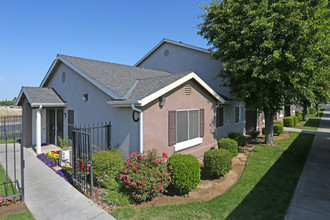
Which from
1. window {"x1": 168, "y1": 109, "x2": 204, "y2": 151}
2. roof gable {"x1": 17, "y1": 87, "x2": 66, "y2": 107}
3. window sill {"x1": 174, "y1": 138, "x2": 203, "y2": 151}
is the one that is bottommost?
window sill {"x1": 174, "y1": 138, "x2": 203, "y2": 151}

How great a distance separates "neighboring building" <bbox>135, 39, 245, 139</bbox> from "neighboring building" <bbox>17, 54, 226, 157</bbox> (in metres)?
3.21

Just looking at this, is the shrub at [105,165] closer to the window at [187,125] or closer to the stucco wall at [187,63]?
the window at [187,125]

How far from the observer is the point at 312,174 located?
7.39 meters

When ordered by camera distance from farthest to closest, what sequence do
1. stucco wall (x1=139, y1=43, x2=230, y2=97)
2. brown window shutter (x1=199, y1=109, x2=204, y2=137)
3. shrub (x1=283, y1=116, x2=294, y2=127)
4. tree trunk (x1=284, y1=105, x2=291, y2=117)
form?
tree trunk (x1=284, y1=105, x2=291, y2=117), shrub (x1=283, y1=116, x2=294, y2=127), stucco wall (x1=139, y1=43, x2=230, y2=97), brown window shutter (x1=199, y1=109, x2=204, y2=137)

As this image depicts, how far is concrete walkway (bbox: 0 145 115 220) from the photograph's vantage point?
4656 mm

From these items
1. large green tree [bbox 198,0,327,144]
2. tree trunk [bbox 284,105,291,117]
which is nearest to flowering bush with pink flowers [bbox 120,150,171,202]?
large green tree [bbox 198,0,327,144]

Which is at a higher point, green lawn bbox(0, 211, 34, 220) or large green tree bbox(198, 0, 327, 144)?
large green tree bbox(198, 0, 327, 144)

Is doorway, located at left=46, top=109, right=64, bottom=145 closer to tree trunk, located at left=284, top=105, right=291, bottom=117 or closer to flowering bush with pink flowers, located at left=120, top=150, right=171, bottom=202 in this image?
flowering bush with pink flowers, located at left=120, top=150, right=171, bottom=202

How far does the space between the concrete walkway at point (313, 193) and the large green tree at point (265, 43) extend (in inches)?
139

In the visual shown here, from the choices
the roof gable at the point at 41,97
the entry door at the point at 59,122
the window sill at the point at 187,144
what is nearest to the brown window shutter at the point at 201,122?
the window sill at the point at 187,144

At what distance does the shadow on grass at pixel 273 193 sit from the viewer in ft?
16.0

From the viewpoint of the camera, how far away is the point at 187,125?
8656mm

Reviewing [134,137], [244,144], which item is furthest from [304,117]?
[134,137]

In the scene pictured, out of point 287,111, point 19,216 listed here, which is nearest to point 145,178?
point 19,216
